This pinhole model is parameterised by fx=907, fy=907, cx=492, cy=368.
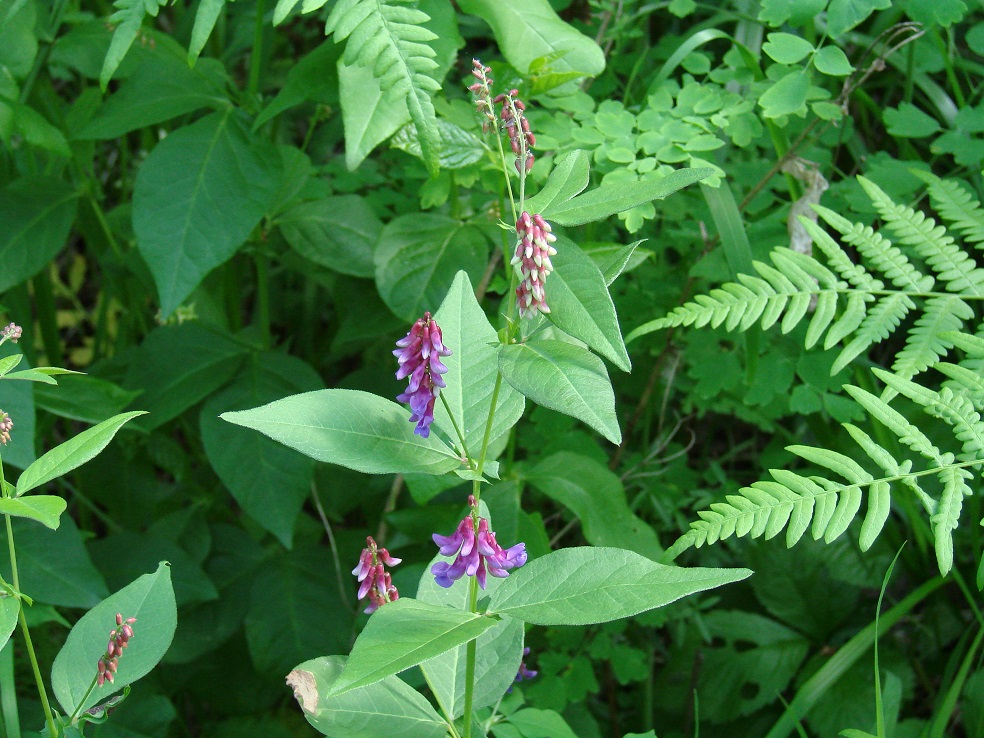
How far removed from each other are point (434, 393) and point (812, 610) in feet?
4.96

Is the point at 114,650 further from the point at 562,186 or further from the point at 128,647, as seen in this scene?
the point at 562,186

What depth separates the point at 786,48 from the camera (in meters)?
1.76

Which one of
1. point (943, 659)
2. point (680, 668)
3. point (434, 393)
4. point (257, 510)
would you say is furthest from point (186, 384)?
point (943, 659)

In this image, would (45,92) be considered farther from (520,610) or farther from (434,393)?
(520,610)

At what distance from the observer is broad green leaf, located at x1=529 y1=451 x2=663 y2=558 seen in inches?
65.9

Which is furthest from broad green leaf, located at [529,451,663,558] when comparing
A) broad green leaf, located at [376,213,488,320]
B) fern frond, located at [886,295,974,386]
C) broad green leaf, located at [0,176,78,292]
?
broad green leaf, located at [0,176,78,292]

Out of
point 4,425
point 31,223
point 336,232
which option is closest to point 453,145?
point 336,232

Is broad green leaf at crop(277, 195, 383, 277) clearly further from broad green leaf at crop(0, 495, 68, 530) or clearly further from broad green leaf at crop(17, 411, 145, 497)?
broad green leaf at crop(0, 495, 68, 530)

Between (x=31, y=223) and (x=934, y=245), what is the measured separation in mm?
1783

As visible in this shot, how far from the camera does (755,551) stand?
222 cm

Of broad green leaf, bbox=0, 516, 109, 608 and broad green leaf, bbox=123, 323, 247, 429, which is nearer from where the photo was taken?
broad green leaf, bbox=0, 516, 109, 608

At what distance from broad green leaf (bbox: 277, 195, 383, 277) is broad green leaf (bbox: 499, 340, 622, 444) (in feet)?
2.98

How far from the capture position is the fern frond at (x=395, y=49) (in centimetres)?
116

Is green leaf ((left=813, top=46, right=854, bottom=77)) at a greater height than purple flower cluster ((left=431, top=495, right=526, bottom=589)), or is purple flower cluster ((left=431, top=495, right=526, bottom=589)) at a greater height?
green leaf ((left=813, top=46, right=854, bottom=77))
